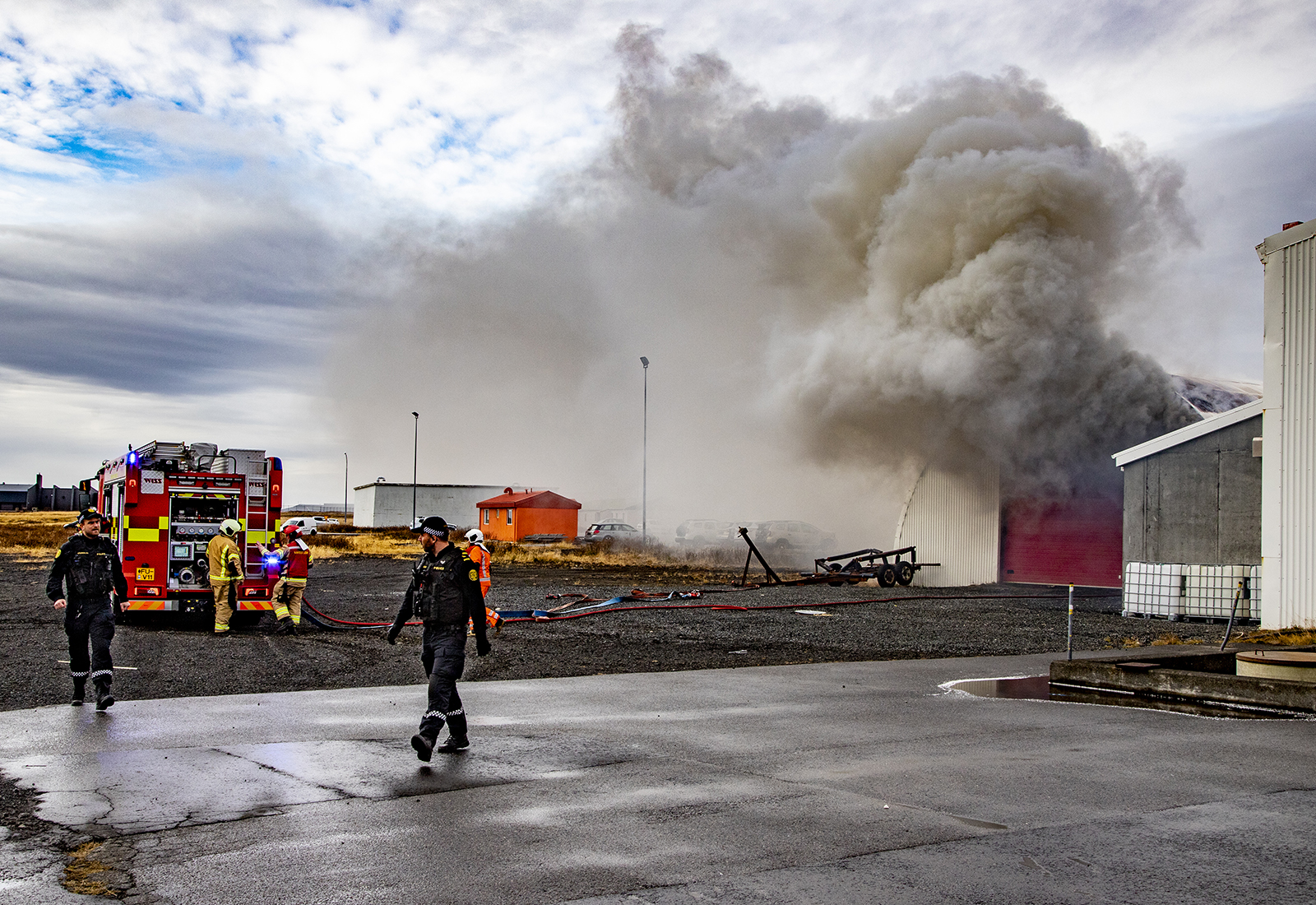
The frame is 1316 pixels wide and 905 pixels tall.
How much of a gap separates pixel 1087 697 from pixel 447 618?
6.10 meters

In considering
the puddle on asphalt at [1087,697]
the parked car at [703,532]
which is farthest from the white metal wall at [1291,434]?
the parked car at [703,532]

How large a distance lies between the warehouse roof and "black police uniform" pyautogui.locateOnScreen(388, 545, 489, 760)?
17128mm

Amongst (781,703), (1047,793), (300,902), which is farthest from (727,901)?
(781,703)

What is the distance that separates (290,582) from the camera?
51.0ft

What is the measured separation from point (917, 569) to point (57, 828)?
88.7ft

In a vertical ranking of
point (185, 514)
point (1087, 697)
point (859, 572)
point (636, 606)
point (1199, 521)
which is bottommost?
point (636, 606)

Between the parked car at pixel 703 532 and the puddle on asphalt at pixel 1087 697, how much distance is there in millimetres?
36635

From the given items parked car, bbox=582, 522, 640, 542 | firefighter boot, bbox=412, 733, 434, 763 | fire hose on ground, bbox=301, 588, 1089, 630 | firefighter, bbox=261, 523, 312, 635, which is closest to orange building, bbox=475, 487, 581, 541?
parked car, bbox=582, 522, 640, 542

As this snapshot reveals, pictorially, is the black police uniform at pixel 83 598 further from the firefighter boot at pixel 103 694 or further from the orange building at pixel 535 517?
the orange building at pixel 535 517

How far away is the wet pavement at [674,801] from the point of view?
4.34 meters

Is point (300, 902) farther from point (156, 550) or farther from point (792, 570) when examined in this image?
point (792, 570)

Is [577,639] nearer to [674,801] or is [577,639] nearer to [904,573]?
[674,801]

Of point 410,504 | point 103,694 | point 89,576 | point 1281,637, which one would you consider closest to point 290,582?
point 89,576

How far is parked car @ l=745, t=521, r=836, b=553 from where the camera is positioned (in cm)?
→ 4097
